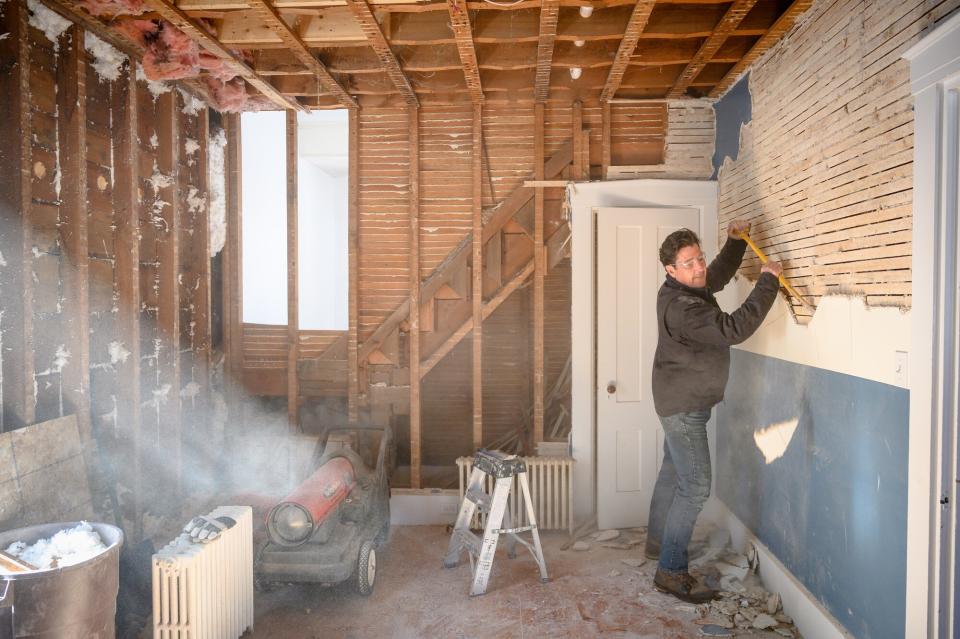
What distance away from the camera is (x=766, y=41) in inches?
121

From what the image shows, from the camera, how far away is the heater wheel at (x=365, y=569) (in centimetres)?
314

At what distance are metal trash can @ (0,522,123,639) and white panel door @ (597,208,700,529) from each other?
9.17 feet

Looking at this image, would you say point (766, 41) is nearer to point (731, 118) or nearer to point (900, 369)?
point (731, 118)

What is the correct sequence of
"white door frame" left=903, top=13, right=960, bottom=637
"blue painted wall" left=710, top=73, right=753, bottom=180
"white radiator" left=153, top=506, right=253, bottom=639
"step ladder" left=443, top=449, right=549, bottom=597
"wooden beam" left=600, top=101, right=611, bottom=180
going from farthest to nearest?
"wooden beam" left=600, top=101, right=611, bottom=180 < "blue painted wall" left=710, top=73, right=753, bottom=180 < "step ladder" left=443, top=449, right=549, bottom=597 < "white radiator" left=153, top=506, right=253, bottom=639 < "white door frame" left=903, top=13, right=960, bottom=637

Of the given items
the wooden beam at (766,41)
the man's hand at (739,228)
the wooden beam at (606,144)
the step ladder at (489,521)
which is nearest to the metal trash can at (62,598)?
the step ladder at (489,521)

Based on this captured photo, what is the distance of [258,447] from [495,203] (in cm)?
241

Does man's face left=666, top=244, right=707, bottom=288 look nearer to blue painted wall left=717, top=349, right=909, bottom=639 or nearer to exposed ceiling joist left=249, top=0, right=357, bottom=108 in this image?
blue painted wall left=717, top=349, right=909, bottom=639

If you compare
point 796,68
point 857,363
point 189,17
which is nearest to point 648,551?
point 857,363

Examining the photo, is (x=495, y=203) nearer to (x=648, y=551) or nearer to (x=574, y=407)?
(x=574, y=407)

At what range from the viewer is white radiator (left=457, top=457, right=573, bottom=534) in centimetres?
397

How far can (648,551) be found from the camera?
3.57 meters

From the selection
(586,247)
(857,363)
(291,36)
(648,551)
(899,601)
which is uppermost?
(291,36)

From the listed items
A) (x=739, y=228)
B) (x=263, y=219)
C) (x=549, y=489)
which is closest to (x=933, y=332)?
(x=739, y=228)

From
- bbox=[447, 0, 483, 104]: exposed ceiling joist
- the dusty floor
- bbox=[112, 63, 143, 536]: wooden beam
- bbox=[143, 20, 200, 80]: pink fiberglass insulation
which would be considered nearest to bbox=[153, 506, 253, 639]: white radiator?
the dusty floor
